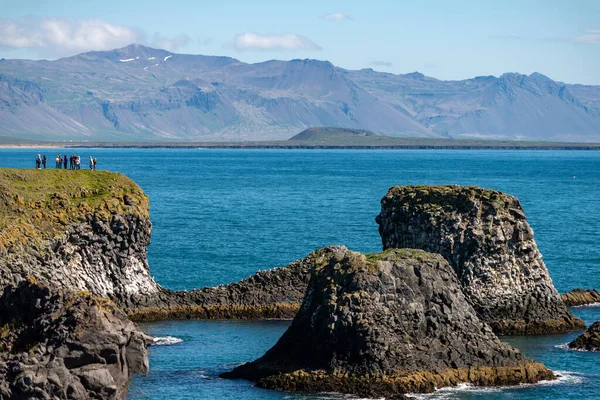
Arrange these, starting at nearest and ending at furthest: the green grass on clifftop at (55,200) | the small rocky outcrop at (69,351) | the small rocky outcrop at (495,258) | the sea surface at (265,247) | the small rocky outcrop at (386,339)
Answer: the small rocky outcrop at (69,351)
the small rocky outcrop at (386,339)
the sea surface at (265,247)
the small rocky outcrop at (495,258)
the green grass on clifftop at (55,200)

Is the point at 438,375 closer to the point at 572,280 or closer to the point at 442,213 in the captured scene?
the point at 442,213

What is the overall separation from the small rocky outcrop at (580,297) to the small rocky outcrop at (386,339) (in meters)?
19.5

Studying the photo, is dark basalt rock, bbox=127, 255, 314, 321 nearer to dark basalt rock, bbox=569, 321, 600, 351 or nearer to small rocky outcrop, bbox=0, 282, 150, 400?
dark basalt rock, bbox=569, 321, 600, 351

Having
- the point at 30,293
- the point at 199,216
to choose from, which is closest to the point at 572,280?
the point at 30,293

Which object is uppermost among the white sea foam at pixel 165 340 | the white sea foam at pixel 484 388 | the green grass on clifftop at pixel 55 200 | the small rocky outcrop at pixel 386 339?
the green grass on clifftop at pixel 55 200

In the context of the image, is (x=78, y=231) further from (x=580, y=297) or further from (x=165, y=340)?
(x=580, y=297)

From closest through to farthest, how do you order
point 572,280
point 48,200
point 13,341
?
point 13,341 < point 48,200 < point 572,280

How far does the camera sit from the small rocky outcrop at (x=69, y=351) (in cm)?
2958

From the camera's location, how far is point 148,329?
51781mm

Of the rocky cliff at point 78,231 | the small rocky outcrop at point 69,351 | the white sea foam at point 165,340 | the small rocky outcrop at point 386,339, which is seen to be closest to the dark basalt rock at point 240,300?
the rocky cliff at point 78,231

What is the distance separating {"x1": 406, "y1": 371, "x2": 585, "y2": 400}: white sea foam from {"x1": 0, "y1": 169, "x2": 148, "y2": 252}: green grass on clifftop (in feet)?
73.0

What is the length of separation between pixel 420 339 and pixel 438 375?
1.46m

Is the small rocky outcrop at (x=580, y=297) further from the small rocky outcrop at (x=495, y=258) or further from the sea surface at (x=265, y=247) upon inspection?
the small rocky outcrop at (x=495, y=258)

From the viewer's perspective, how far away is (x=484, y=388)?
1539 inches
